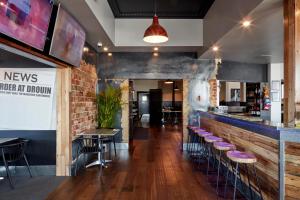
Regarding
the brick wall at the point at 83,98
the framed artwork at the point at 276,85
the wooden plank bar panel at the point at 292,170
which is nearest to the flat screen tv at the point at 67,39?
the brick wall at the point at 83,98

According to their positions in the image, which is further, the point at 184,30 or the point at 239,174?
the point at 184,30

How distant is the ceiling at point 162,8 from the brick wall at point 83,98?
1.57 metres

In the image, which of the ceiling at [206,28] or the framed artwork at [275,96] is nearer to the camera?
the ceiling at [206,28]

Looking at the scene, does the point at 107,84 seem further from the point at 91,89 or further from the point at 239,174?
the point at 239,174

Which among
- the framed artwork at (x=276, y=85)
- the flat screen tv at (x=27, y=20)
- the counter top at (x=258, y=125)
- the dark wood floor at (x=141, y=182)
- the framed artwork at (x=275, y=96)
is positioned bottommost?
the dark wood floor at (x=141, y=182)

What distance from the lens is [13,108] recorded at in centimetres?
439

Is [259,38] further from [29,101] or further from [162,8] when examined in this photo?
[29,101]

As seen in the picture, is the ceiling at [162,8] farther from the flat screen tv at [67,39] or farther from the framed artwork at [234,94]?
the framed artwork at [234,94]

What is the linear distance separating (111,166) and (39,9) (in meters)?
3.37

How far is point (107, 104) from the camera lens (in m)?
6.14

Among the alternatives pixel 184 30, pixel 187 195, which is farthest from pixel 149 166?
pixel 184 30

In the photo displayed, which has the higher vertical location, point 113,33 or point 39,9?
point 113,33

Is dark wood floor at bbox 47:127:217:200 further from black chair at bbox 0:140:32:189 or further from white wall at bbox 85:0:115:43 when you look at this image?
white wall at bbox 85:0:115:43

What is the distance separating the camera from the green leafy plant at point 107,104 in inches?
241
